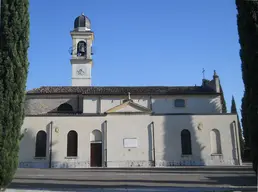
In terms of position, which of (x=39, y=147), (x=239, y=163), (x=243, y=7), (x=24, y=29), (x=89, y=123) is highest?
(x=243, y=7)

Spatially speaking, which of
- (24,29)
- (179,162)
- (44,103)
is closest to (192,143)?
(179,162)

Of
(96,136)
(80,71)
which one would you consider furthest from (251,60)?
(80,71)

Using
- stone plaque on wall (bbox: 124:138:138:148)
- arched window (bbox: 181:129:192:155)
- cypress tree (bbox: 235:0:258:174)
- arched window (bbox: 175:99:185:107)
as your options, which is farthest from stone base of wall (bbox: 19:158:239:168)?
cypress tree (bbox: 235:0:258:174)

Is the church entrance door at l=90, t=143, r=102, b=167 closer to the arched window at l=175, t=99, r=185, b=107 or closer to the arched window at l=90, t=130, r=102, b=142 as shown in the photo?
the arched window at l=90, t=130, r=102, b=142

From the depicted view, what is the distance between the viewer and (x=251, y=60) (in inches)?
549

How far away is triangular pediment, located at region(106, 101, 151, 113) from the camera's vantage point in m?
32.4

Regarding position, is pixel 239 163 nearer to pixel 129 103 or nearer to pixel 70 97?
pixel 129 103

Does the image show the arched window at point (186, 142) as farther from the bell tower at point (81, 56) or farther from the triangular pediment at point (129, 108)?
the bell tower at point (81, 56)

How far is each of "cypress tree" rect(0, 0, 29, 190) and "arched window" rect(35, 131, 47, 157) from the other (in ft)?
62.8

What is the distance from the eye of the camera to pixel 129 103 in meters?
32.7

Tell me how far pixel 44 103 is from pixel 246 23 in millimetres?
26861

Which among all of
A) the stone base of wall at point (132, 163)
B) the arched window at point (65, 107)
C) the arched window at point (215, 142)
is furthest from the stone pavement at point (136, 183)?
the arched window at point (65, 107)

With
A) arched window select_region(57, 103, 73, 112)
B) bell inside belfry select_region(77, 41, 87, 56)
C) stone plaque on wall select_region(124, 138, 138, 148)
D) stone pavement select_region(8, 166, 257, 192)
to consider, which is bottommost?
stone pavement select_region(8, 166, 257, 192)

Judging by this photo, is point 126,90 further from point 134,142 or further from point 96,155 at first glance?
point 96,155
